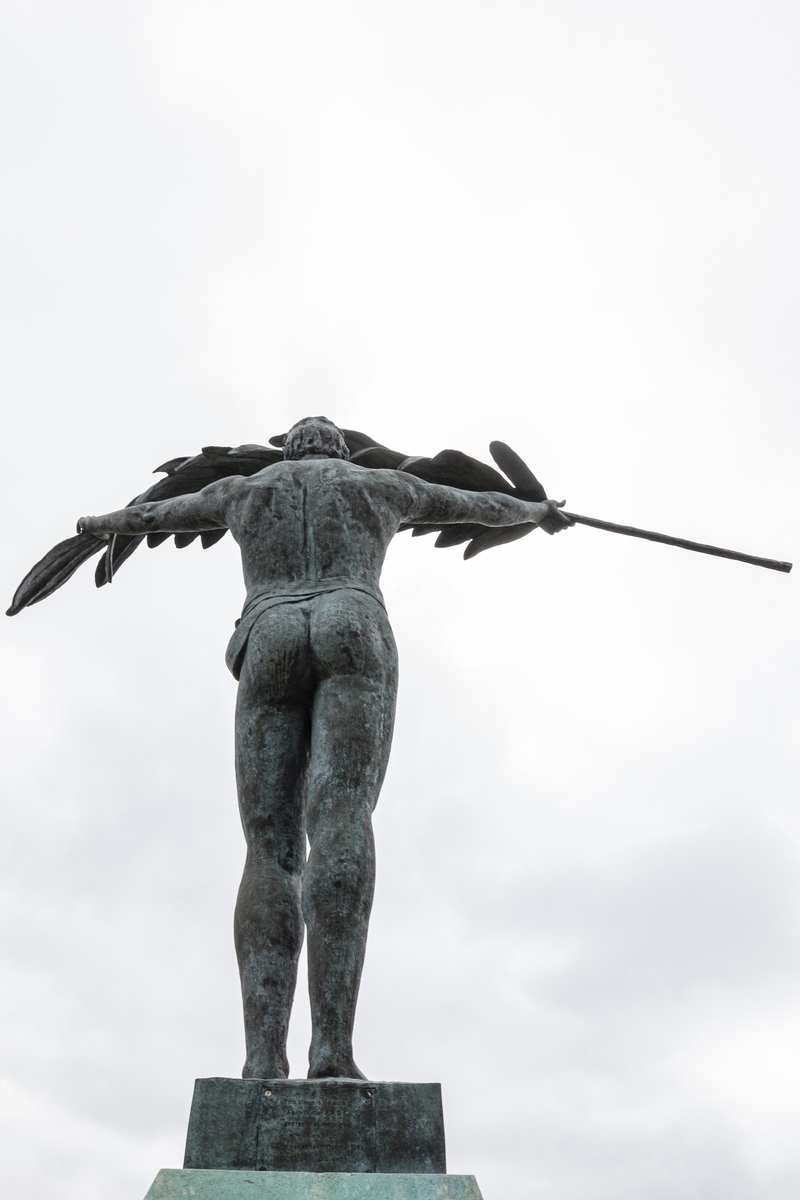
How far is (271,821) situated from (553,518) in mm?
2957

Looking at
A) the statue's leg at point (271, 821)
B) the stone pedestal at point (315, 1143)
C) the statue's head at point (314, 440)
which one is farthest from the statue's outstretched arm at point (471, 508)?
the stone pedestal at point (315, 1143)

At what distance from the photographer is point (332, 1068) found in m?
5.82

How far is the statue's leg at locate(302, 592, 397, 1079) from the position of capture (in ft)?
19.5

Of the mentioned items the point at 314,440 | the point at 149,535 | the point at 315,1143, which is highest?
the point at 149,535

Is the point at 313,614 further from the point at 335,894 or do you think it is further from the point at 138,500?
the point at 138,500

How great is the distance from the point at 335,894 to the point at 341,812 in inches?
15.9

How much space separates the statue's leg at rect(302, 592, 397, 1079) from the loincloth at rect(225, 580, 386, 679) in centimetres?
8

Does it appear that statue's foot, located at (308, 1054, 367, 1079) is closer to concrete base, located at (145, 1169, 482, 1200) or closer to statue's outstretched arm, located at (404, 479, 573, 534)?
concrete base, located at (145, 1169, 482, 1200)

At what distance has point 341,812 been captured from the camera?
20.3 ft

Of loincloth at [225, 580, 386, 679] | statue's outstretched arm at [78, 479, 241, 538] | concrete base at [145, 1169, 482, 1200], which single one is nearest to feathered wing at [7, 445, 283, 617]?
statue's outstretched arm at [78, 479, 241, 538]

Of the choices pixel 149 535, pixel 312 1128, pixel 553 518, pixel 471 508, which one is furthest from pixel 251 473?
pixel 312 1128

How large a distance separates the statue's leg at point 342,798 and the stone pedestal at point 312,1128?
29 centimetres

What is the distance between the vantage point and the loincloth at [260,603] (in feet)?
22.2

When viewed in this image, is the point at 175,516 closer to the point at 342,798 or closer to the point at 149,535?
the point at 149,535
